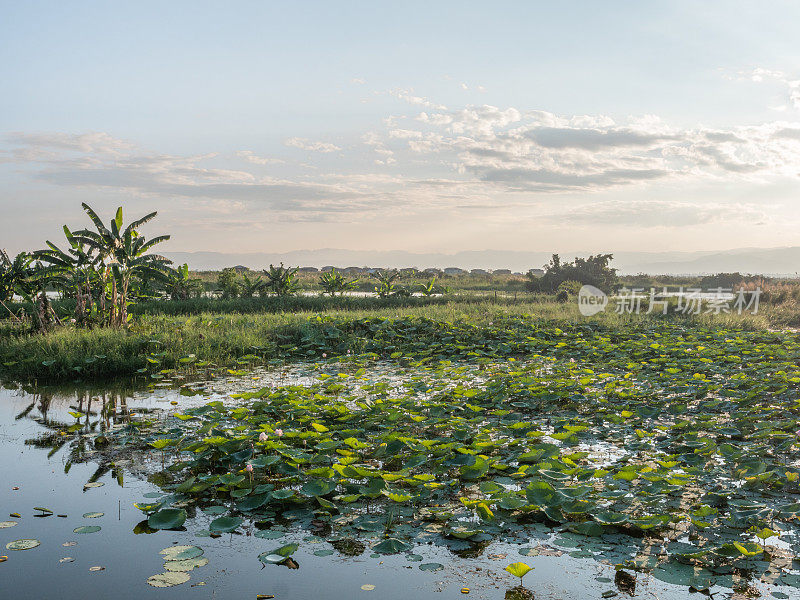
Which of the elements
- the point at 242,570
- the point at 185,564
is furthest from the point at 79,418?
the point at 242,570

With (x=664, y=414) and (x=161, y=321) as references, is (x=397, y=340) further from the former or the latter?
(x=664, y=414)

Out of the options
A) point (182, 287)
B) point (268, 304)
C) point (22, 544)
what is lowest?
point (22, 544)

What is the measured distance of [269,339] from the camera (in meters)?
12.6

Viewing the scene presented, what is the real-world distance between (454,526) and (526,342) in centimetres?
835

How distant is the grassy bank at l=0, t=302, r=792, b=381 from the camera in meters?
10.0

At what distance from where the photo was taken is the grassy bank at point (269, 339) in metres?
10.0

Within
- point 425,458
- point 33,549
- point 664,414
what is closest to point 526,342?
point 664,414

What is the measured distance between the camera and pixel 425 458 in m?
4.58

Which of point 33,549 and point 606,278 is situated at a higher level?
point 606,278

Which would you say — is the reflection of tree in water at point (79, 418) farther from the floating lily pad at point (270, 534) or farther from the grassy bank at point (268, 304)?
the grassy bank at point (268, 304)

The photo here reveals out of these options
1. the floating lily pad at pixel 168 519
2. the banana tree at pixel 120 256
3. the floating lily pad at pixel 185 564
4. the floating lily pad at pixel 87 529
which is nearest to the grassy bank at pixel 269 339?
the banana tree at pixel 120 256

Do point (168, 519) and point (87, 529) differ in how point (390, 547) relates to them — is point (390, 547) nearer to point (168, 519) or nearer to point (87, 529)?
point (168, 519)

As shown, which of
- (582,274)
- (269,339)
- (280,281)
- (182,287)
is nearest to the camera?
(269,339)

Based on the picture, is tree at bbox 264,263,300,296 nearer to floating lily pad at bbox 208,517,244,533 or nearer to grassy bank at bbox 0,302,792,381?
grassy bank at bbox 0,302,792,381
